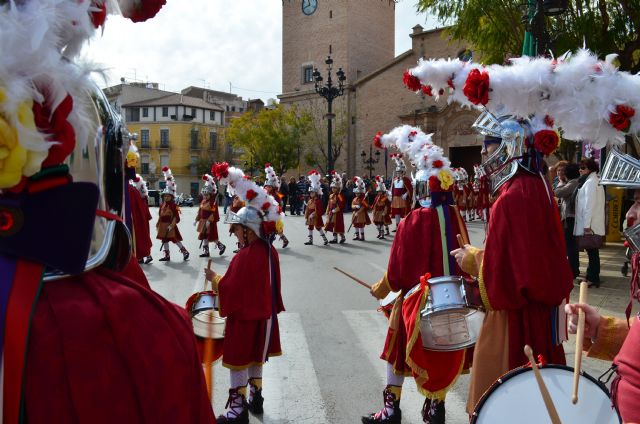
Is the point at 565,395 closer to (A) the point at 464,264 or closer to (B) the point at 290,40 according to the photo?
(A) the point at 464,264

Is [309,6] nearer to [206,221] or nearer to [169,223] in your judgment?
[206,221]

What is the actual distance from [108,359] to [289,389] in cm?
408

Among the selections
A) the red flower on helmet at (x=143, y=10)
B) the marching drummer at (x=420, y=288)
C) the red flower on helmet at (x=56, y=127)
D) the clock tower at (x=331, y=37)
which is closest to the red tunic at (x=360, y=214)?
the marching drummer at (x=420, y=288)

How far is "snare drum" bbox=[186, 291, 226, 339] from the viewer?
15.4 feet

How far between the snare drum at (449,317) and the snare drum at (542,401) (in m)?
1.06

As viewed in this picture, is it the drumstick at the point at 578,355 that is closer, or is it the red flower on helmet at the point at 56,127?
the red flower on helmet at the point at 56,127

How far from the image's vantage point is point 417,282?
4.75 metres

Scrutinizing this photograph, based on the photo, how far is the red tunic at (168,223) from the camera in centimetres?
1415

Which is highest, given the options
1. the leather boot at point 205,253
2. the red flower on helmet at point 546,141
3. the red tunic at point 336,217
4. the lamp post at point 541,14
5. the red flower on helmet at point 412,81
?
the lamp post at point 541,14

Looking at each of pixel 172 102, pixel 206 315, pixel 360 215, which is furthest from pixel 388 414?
pixel 172 102

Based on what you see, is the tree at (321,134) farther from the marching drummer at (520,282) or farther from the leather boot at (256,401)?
the marching drummer at (520,282)

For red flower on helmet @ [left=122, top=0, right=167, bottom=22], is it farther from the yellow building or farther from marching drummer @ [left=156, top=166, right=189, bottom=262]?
the yellow building

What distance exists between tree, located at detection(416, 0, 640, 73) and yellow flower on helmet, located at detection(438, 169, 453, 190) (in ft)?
27.6

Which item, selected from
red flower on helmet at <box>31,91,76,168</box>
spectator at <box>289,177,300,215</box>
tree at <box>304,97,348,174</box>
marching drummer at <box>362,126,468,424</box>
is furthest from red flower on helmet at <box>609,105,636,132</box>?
tree at <box>304,97,348,174</box>
